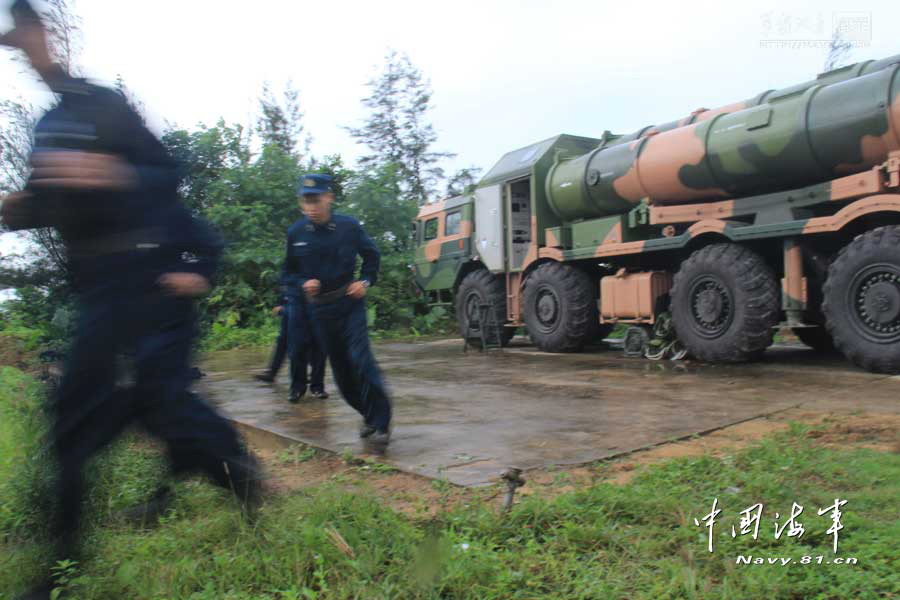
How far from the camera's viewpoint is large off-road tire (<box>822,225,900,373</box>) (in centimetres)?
597

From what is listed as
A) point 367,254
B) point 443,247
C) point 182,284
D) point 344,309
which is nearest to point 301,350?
point 367,254

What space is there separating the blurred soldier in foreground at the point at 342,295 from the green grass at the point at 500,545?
1004mm

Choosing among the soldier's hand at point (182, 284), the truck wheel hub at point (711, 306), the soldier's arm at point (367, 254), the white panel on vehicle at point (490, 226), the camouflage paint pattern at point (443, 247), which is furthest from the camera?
the camouflage paint pattern at point (443, 247)

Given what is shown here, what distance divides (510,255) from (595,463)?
752cm

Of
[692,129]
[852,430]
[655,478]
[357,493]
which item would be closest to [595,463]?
[655,478]

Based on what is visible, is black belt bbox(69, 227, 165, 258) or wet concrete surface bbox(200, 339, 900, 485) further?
wet concrete surface bbox(200, 339, 900, 485)

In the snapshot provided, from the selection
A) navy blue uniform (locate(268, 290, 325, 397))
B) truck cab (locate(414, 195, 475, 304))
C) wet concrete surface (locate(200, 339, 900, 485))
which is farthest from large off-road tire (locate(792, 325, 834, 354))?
navy blue uniform (locate(268, 290, 325, 397))

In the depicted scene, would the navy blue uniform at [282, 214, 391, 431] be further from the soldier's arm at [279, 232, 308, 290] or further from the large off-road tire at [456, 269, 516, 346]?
the large off-road tire at [456, 269, 516, 346]

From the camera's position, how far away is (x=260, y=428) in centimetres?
473

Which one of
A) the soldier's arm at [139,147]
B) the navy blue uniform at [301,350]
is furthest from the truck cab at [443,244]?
the soldier's arm at [139,147]

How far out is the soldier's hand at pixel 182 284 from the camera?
2242mm

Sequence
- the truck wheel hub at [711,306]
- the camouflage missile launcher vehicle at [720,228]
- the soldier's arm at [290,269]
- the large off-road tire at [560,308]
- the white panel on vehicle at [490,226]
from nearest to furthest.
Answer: the soldier's arm at [290,269] → the camouflage missile launcher vehicle at [720,228] → the truck wheel hub at [711,306] → the large off-road tire at [560,308] → the white panel on vehicle at [490,226]

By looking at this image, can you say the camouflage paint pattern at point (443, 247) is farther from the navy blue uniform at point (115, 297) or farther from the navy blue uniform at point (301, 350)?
the navy blue uniform at point (115, 297)

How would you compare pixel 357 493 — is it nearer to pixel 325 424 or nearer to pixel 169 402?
pixel 169 402
